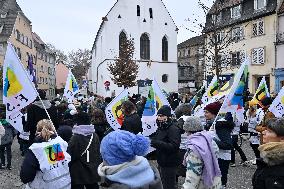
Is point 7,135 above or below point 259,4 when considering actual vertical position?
below

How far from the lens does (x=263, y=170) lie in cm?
336

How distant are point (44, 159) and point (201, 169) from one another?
1808mm

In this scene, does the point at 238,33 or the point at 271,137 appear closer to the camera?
the point at 271,137

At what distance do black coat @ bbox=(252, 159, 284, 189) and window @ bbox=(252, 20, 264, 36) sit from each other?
3470cm

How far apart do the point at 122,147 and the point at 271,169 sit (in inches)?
50.3

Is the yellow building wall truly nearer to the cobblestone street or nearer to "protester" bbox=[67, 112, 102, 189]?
the cobblestone street

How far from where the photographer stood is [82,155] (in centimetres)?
561

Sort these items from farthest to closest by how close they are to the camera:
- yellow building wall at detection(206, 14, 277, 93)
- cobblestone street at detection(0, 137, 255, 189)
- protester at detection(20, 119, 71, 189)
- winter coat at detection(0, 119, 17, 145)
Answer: yellow building wall at detection(206, 14, 277, 93) → winter coat at detection(0, 119, 17, 145) → cobblestone street at detection(0, 137, 255, 189) → protester at detection(20, 119, 71, 189)

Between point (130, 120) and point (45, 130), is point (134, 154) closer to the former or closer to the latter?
point (45, 130)

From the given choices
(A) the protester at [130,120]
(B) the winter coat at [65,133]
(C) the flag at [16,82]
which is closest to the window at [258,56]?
(A) the protester at [130,120]

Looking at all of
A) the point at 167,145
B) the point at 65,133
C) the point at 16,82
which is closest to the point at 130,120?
the point at 65,133

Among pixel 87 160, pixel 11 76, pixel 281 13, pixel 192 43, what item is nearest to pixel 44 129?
pixel 87 160

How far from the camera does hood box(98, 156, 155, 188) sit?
290 cm

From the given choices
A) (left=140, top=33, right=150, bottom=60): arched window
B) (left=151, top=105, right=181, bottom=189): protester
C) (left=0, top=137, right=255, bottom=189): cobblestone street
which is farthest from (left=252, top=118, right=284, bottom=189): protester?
(left=140, top=33, right=150, bottom=60): arched window
